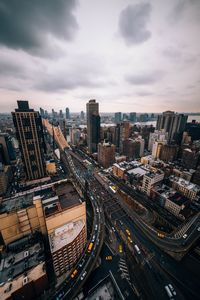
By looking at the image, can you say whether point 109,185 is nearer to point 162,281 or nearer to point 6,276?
point 162,281

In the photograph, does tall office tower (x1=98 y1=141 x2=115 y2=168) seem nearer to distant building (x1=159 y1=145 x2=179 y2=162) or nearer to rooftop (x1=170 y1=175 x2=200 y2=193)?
distant building (x1=159 y1=145 x2=179 y2=162)

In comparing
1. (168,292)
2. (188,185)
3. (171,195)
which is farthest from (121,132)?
(168,292)

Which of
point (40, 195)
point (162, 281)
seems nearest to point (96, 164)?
point (40, 195)

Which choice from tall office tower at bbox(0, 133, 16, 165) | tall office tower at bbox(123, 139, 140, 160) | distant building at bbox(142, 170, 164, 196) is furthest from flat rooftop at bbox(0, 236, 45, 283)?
tall office tower at bbox(123, 139, 140, 160)

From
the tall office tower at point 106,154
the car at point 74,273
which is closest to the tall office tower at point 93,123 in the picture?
the tall office tower at point 106,154

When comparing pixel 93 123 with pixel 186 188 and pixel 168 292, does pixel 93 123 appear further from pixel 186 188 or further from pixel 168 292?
pixel 168 292

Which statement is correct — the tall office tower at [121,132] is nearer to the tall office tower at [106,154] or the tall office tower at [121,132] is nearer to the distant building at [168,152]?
the tall office tower at [106,154]
